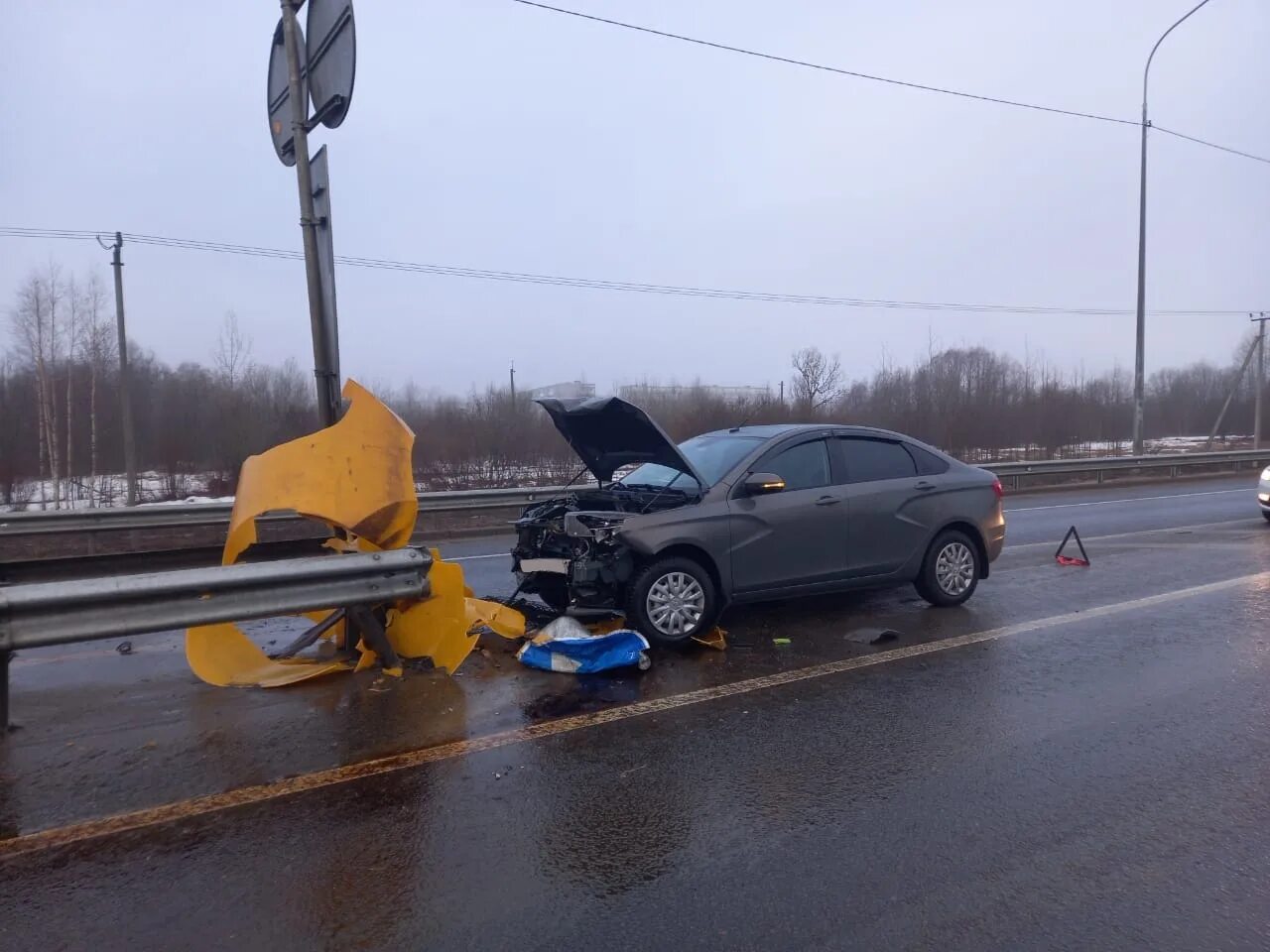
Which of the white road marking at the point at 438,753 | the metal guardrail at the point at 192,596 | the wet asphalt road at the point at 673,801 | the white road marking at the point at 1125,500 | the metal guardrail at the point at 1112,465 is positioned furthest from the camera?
the metal guardrail at the point at 1112,465

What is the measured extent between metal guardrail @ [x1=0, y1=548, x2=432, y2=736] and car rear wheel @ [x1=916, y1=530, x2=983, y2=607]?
4441 millimetres

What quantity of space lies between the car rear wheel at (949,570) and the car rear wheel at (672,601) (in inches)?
91.3

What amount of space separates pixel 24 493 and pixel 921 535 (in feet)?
79.6

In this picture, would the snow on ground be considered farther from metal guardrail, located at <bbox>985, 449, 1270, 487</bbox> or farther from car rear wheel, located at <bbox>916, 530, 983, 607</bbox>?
car rear wheel, located at <bbox>916, 530, 983, 607</bbox>

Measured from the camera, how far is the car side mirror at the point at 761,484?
6.55 meters

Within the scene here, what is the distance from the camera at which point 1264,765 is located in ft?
13.8

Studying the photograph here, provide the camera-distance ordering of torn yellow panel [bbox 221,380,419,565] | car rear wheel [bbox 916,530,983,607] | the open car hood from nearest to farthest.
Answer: torn yellow panel [bbox 221,380,419,565] < the open car hood < car rear wheel [bbox 916,530,983,607]

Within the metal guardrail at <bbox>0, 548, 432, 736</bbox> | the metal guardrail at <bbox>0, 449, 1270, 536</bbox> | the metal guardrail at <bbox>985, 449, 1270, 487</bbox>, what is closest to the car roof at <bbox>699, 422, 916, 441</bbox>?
the metal guardrail at <bbox>0, 548, 432, 736</bbox>

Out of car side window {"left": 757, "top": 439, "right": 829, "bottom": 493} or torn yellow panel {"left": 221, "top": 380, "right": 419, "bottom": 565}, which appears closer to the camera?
torn yellow panel {"left": 221, "top": 380, "right": 419, "bottom": 565}

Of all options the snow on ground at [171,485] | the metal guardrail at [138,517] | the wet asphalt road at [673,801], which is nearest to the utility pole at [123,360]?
the snow on ground at [171,485]

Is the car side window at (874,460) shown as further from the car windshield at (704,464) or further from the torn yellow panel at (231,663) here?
the torn yellow panel at (231,663)

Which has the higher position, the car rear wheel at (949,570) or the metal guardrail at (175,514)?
the metal guardrail at (175,514)

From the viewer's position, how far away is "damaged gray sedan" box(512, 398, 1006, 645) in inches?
246

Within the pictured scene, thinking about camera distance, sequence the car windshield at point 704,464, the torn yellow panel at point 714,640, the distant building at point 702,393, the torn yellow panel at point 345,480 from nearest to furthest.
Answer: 1. the torn yellow panel at point 345,480
2. the torn yellow panel at point 714,640
3. the car windshield at point 704,464
4. the distant building at point 702,393
